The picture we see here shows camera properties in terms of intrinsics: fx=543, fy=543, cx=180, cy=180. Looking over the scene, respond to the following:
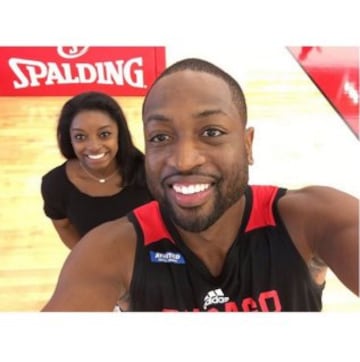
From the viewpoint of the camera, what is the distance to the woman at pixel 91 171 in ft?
2.79

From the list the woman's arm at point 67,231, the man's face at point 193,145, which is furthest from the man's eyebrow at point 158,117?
the woman's arm at point 67,231

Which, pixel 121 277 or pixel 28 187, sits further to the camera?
pixel 28 187

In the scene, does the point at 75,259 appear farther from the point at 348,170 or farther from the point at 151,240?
the point at 348,170

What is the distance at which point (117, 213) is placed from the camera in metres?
0.91

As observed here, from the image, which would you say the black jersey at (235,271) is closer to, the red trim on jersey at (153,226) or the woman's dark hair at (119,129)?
the red trim on jersey at (153,226)

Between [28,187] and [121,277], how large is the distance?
0.87ft

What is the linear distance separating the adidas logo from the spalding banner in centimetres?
30

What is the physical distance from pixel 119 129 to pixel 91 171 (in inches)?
4.4

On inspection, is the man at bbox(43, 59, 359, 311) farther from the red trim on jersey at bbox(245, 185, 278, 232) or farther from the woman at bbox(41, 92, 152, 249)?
the woman at bbox(41, 92, 152, 249)

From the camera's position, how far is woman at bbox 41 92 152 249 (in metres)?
0.85

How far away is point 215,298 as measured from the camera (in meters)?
0.76

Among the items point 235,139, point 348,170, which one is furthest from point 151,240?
point 348,170

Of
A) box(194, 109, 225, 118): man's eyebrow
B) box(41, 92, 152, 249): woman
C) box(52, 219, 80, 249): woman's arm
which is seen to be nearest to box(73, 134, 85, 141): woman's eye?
box(41, 92, 152, 249): woman

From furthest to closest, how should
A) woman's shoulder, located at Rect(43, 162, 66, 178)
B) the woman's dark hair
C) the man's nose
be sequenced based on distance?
woman's shoulder, located at Rect(43, 162, 66, 178) → the woman's dark hair → the man's nose
